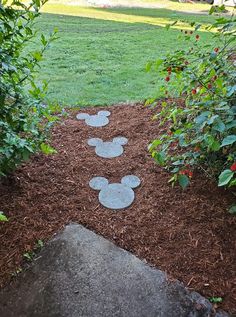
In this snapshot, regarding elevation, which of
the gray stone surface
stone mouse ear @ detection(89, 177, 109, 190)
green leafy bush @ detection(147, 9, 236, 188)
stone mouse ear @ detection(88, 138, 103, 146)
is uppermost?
green leafy bush @ detection(147, 9, 236, 188)

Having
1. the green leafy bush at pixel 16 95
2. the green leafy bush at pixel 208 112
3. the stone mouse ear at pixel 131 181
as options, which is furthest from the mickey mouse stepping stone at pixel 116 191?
the green leafy bush at pixel 16 95

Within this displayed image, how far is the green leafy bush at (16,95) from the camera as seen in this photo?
1706 mm

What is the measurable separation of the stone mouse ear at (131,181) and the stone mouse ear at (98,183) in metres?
0.13

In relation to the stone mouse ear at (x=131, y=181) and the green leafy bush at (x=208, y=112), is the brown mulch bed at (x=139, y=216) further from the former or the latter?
the green leafy bush at (x=208, y=112)

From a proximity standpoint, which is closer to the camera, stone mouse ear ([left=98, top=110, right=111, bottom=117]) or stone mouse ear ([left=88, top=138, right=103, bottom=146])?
stone mouse ear ([left=88, top=138, right=103, bottom=146])

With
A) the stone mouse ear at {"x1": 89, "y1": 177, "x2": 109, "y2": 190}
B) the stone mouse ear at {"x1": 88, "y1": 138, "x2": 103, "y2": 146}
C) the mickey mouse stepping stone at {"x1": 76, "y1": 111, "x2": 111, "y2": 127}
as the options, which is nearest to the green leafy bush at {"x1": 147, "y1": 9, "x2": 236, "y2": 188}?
the stone mouse ear at {"x1": 89, "y1": 177, "x2": 109, "y2": 190}

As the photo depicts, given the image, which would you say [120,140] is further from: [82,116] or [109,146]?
[82,116]

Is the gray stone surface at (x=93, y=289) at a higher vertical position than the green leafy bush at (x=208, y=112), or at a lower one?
lower

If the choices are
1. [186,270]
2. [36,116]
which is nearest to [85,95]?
[36,116]

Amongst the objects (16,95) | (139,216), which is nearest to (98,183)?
(139,216)

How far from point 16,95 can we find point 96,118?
1.41 metres

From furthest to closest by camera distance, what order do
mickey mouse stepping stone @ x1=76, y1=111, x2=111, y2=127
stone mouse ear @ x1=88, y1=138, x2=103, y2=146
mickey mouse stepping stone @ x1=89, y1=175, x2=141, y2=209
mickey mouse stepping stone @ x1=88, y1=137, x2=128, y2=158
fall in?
1. mickey mouse stepping stone @ x1=76, y1=111, x2=111, y2=127
2. stone mouse ear @ x1=88, y1=138, x2=103, y2=146
3. mickey mouse stepping stone @ x1=88, y1=137, x2=128, y2=158
4. mickey mouse stepping stone @ x1=89, y1=175, x2=141, y2=209

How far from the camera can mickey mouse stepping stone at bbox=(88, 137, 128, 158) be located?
2680mm

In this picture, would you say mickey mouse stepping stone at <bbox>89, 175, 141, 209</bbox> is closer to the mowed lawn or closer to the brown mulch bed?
the brown mulch bed
